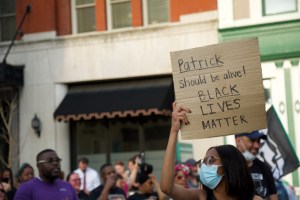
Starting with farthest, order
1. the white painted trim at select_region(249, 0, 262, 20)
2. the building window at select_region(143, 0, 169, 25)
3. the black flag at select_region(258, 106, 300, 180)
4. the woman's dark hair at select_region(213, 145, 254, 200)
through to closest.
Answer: the building window at select_region(143, 0, 169, 25), the white painted trim at select_region(249, 0, 262, 20), the black flag at select_region(258, 106, 300, 180), the woman's dark hair at select_region(213, 145, 254, 200)

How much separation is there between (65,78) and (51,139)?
1.67 m

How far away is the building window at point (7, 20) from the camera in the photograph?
758 inches

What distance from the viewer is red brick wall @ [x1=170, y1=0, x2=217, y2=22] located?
1678cm

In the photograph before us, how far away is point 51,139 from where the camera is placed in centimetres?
1822

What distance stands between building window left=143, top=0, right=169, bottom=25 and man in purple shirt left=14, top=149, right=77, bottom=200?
1109cm

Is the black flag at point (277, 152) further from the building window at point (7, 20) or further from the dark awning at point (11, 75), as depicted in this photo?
the building window at point (7, 20)

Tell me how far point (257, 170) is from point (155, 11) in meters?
11.5

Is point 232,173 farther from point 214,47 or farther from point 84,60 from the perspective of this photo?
point 84,60

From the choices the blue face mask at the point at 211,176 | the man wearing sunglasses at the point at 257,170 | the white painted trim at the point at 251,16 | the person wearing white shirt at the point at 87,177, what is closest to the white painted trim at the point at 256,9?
the white painted trim at the point at 251,16

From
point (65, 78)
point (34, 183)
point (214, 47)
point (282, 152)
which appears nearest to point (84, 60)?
point (65, 78)

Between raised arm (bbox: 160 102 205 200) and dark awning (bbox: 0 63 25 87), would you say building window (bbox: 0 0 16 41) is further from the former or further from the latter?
raised arm (bbox: 160 102 205 200)

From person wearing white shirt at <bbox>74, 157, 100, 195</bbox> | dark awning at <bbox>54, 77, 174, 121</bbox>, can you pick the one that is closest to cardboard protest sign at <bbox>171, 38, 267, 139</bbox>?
person wearing white shirt at <bbox>74, 157, 100, 195</bbox>

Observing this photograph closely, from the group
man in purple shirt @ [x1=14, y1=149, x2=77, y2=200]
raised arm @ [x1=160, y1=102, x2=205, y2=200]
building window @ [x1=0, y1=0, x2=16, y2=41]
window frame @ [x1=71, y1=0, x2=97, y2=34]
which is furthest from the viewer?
building window @ [x1=0, y1=0, x2=16, y2=41]

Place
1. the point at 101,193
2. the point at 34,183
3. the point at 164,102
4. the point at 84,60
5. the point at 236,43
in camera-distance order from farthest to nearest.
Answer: the point at 84,60 → the point at 164,102 → the point at 101,193 → the point at 34,183 → the point at 236,43
